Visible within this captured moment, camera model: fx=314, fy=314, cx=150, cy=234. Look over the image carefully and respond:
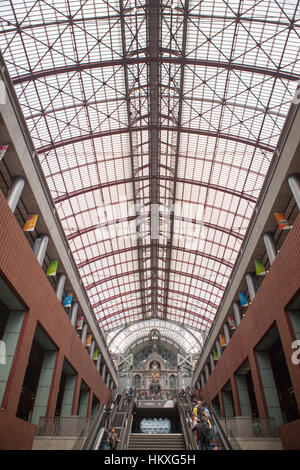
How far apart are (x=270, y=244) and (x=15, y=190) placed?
14.2m

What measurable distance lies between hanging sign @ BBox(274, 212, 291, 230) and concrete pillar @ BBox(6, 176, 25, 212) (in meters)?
13.3

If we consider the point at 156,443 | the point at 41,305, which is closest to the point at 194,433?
the point at 156,443

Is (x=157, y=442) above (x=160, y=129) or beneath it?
beneath

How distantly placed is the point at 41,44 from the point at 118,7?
516 centimetres

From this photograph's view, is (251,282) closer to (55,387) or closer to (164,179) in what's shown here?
(164,179)

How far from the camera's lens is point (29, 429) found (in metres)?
14.7

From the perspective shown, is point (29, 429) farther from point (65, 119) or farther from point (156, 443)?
point (65, 119)

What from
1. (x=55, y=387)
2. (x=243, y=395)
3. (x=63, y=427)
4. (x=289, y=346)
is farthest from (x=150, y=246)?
(x=289, y=346)

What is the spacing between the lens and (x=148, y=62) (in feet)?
71.7

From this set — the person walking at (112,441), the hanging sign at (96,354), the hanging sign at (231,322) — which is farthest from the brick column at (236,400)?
the hanging sign at (96,354)

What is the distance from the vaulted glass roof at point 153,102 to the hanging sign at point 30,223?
863cm

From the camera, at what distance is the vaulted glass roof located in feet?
61.6

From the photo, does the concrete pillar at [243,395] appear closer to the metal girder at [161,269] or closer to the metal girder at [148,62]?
the metal girder at [161,269]

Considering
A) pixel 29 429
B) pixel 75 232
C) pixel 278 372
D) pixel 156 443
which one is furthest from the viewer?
pixel 75 232
